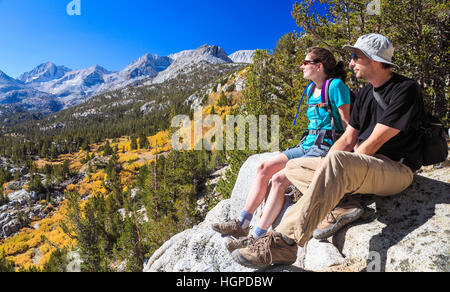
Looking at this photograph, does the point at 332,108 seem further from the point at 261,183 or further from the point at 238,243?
the point at 238,243

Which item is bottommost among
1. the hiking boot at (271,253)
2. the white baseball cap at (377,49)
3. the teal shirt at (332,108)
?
the hiking boot at (271,253)

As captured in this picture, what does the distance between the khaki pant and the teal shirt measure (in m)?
0.84

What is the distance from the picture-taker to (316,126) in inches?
136

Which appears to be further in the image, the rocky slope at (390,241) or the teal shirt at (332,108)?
the teal shirt at (332,108)

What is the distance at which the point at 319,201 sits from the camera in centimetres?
229

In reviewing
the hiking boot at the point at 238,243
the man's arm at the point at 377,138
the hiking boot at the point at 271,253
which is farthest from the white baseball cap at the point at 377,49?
the hiking boot at the point at 238,243

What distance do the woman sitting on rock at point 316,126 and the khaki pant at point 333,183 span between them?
714mm

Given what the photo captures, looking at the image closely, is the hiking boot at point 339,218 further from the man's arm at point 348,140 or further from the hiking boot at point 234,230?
the hiking boot at point 234,230

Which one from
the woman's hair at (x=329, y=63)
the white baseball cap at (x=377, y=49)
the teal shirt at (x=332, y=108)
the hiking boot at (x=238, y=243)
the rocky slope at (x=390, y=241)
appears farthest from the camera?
the woman's hair at (x=329, y=63)

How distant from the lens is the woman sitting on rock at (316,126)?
3145 millimetres

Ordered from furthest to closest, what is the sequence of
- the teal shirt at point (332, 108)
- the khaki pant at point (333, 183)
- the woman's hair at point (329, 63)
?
1. the woman's hair at point (329, 63)
2. the teal shirt at point (332, 108)
3. the khaki pant at point (333, 183)

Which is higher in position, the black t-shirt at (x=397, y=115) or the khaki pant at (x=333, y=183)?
the black t-shirt at (x=397, y=115)

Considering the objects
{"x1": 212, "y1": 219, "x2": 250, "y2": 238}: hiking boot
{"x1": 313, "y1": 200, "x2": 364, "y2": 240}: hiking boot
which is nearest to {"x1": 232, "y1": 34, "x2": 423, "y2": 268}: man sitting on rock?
{"x1": 313, "y1": 200, "x2": 364, "y2": 240}: hiking boot
